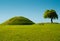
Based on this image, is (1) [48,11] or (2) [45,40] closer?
(2) [45,40]

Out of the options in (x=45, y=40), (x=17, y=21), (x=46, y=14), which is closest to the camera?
(x=45, y=40)

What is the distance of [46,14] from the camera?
3669 inches

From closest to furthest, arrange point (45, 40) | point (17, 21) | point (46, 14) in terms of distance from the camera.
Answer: point (45, 40)
point (17, 21)
point (46, 14)

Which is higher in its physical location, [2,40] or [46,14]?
[46,14]

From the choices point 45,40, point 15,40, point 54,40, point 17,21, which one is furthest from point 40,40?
point 17,21

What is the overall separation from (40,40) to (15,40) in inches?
120

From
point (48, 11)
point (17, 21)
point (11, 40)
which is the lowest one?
point (11, 40)

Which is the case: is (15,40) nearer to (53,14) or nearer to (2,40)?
(2,40)

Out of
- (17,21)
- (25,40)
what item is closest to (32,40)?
(25,40)

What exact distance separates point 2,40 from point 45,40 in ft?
17.1

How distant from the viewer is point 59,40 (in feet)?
58.7

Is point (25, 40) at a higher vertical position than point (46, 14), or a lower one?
lower

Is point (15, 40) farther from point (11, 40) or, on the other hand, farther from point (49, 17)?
point (49, 17)

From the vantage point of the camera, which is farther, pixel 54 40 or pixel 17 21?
pixel 17 21
